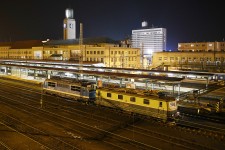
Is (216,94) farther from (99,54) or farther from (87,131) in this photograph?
(99,54)

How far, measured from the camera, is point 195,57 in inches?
2731

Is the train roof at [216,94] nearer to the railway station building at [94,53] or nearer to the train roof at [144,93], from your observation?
the train roof at [144,93]

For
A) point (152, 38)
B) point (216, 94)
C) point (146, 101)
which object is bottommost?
point (216, 94)

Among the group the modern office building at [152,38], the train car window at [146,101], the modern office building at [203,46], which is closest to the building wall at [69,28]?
the modern office building at [203,46]

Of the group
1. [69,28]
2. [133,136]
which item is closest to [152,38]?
[69,28]

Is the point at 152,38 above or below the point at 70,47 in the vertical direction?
above

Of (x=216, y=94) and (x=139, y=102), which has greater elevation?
(x=139, y=102)

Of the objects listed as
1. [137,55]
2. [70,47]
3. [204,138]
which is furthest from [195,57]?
[204,138]

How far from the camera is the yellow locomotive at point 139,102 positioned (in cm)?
2409

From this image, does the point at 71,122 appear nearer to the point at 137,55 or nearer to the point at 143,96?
the point at 143,96

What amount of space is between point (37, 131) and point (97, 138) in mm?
5550

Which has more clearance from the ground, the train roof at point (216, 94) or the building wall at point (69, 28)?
the building wall at point (69, 28)

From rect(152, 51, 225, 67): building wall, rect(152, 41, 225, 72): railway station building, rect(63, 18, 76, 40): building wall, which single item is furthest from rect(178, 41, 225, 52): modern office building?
rect(63, 18, 76, 40): building wall

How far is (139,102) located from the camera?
25953 millimetres
